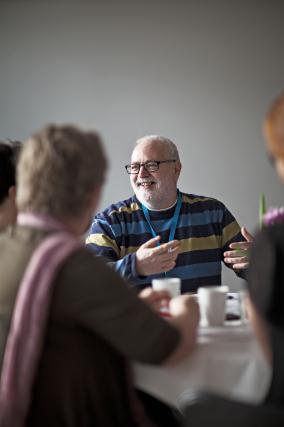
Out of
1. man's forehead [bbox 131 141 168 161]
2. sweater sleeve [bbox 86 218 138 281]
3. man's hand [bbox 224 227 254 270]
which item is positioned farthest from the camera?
man's forehead [bbox 131 141 168 161]

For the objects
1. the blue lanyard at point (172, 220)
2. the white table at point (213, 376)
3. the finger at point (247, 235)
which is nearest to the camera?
the white table at point (213, 376)

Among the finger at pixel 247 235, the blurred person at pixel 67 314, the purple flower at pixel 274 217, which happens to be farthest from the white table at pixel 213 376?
the finger at pixel 247 235

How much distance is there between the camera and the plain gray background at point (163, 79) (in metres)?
3.87

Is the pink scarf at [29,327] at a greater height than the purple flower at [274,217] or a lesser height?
lesser

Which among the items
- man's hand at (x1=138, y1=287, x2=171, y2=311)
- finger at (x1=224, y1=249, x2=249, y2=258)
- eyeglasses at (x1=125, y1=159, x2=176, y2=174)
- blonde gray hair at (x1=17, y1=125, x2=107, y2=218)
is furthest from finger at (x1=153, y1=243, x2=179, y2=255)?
blonde gray hair at (x1=17, y1=125, x2=107, y2=218)

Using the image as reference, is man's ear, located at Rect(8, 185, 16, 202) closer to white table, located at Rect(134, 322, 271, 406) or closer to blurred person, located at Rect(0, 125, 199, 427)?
blurred person, located at Rect(0, 125, 199, 427)

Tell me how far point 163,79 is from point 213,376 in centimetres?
298

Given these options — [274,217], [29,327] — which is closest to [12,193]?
[29,327]

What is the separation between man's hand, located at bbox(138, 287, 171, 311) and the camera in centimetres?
153

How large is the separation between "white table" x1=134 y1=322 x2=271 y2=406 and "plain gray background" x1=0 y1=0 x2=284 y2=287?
2637mm

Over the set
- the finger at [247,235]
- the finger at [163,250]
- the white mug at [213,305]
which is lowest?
the white mug at [213,305]

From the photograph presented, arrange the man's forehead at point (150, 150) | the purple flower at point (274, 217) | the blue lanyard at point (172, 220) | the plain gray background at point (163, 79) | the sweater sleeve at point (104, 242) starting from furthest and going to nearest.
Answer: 1. the plain gray background at point (163, 79)
2. the man's forehead at point (150, 150)
3. the blue lanyard at point (172, 220)
4. the sweater sleeve at point (104, 242)
5. the purple flower at point (274, 217)

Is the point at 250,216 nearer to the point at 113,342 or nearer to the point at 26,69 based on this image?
the point at 26,69

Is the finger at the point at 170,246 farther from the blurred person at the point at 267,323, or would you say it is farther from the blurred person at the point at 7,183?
the blurred person at the point at 267,323
